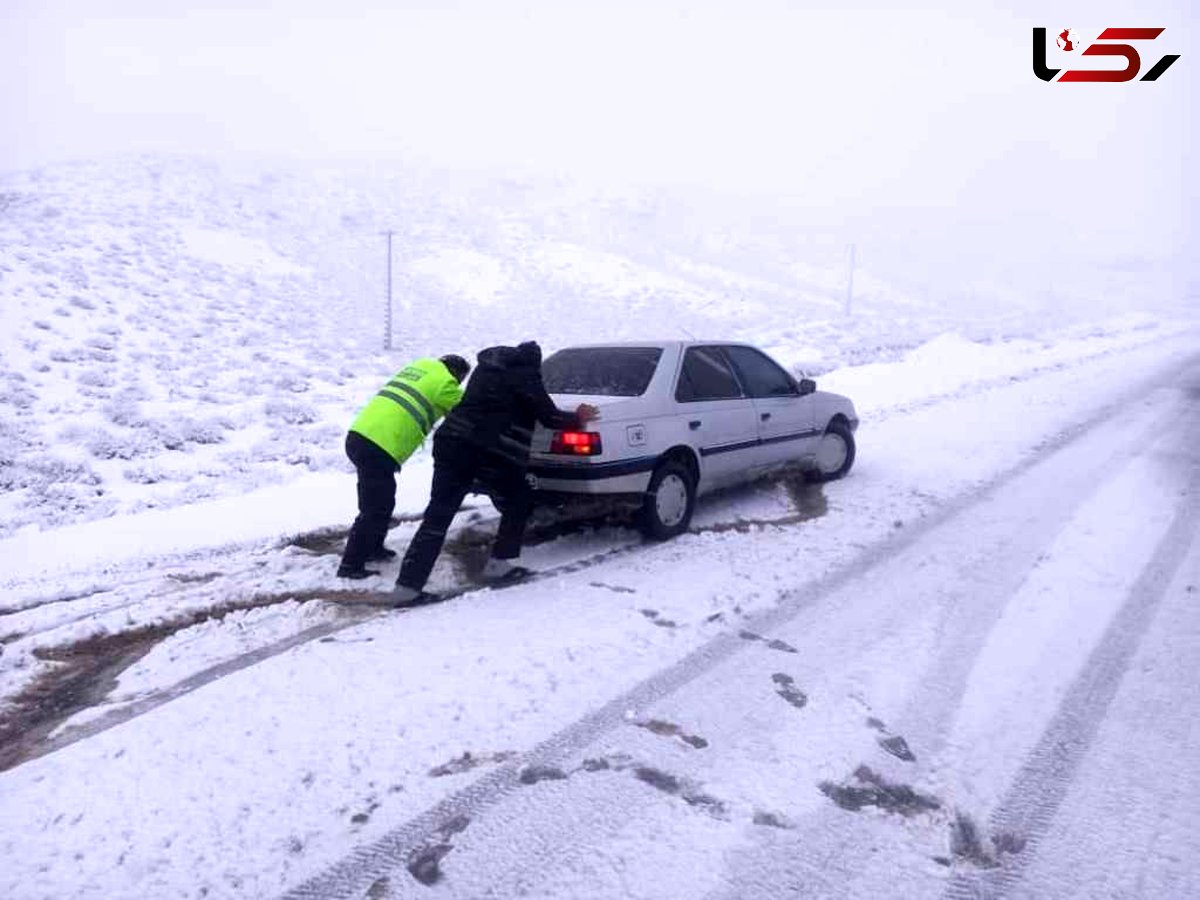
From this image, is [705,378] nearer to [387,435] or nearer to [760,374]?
[760,374]

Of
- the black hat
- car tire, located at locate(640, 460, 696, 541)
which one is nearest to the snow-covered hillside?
the black hat

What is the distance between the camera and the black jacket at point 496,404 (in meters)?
4.86

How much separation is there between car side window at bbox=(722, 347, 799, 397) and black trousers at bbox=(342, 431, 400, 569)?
314 centimetres

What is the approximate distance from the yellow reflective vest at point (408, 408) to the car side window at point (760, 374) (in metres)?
2.73

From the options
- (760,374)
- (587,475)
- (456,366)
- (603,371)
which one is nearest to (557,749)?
(587,475)

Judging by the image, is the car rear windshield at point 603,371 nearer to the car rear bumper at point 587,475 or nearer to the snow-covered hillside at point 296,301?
the car rear bumper at point 587,475

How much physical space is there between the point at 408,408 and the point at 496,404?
584mm

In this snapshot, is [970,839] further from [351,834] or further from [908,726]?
[351,834]

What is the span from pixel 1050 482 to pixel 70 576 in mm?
8182

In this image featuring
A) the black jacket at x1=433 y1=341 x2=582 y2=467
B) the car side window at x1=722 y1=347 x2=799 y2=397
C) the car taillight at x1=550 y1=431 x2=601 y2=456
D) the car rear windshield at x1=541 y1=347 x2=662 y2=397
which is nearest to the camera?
Result: the black jacket at x1=433 y1=341 x2=582 y2=467

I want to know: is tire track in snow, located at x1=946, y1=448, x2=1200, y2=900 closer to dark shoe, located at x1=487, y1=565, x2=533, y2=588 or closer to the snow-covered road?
the snow-covered road

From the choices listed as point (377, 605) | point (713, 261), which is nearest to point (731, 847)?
point (377, 605)

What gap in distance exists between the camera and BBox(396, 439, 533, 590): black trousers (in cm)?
→ 480

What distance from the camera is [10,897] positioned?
7.87 ft
